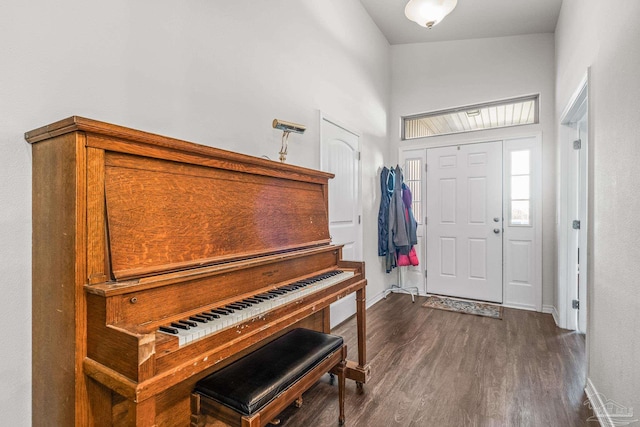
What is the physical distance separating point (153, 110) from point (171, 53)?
337mm

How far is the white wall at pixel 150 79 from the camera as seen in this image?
45.4 inches

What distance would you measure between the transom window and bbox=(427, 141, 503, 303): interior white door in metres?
0.28

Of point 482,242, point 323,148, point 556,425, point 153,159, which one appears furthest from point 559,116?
point 153,159

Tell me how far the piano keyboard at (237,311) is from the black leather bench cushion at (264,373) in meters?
0.28

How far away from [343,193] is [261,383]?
226cm

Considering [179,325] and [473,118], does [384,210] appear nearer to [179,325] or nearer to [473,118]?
[473,118]

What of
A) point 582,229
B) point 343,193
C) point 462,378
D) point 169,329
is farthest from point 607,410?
point 343,193

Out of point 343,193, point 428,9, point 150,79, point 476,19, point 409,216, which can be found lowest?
point 409,216

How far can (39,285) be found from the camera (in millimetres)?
1159

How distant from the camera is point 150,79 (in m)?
1.58

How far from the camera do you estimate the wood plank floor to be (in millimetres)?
1798

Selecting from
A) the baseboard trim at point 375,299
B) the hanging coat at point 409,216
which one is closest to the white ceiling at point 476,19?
the hanging coat at point 409,216

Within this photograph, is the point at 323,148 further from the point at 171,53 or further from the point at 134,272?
the point at 134,272

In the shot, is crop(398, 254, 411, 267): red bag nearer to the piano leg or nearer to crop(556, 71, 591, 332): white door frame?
crop(556, 71, 591, 332): white door frame
